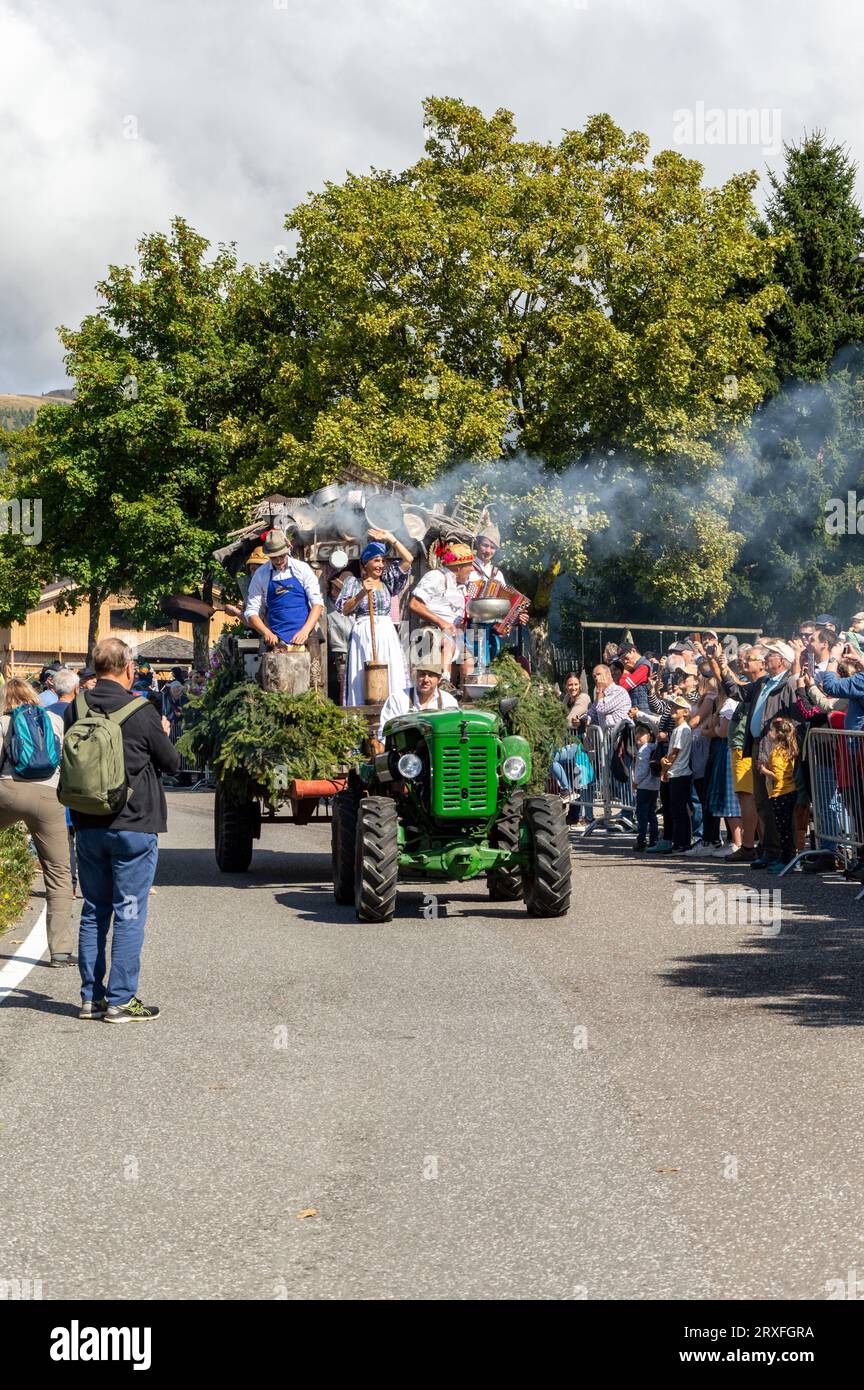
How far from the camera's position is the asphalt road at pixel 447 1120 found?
4914 millimetres

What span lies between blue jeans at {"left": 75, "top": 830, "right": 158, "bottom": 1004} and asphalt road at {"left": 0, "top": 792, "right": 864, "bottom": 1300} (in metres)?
0.26

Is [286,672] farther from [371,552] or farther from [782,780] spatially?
[782,780]

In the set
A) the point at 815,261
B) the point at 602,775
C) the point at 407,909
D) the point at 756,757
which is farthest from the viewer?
the point at 815,261

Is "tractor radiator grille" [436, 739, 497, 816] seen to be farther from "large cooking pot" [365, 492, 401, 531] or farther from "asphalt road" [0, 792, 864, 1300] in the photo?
"large cooking pot" [365, 492, 401, 531]

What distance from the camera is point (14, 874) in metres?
14.1

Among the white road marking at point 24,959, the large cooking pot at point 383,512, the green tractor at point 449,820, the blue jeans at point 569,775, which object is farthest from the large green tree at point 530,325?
the white road marking at point 24,959

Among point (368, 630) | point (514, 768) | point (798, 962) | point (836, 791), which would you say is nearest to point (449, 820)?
point (514, 768)

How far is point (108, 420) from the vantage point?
155 feet

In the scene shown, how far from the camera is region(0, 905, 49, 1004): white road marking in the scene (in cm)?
971

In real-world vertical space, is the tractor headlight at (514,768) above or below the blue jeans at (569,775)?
above

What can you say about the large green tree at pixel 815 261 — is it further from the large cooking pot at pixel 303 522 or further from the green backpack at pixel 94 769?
the green backpack at pixel 94 769

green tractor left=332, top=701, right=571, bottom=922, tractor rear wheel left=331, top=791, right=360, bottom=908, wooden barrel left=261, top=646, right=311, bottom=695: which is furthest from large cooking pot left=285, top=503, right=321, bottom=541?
tractor rear wheel left=331, top=791, right=360, bottom=908

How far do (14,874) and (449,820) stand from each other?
3768 millimetres

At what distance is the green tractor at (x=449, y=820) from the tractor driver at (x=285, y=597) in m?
1.64
